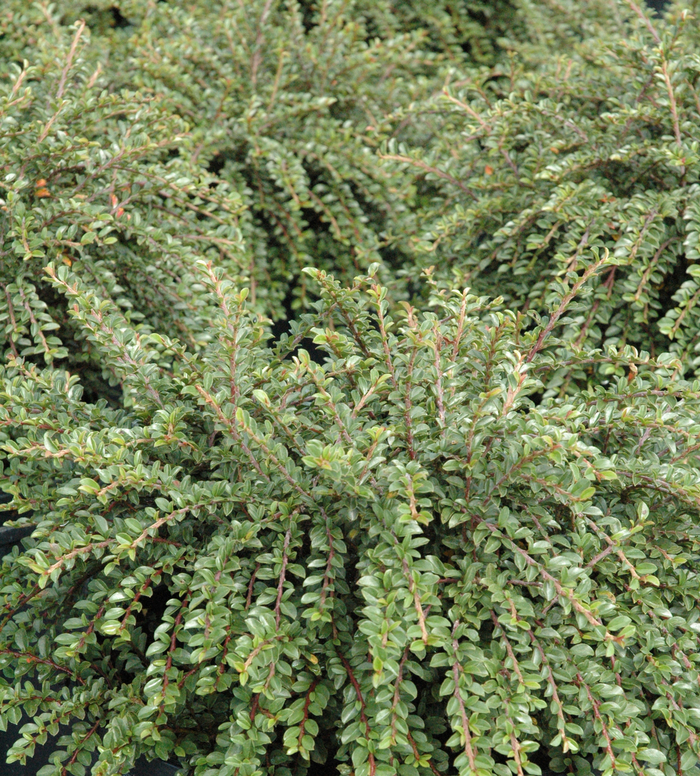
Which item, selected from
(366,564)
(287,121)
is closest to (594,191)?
(287,121)

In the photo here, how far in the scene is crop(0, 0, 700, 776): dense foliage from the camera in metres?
1.25

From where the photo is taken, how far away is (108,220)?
1909 millimetres

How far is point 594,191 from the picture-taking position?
211 cm

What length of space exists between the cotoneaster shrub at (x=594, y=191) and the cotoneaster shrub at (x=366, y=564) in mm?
551

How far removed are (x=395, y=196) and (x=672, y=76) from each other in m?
1.00

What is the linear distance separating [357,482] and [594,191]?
50.2 inches

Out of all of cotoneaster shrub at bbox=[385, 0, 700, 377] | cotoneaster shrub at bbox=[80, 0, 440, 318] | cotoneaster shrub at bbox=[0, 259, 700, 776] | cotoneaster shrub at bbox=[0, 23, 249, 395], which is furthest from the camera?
cotoneaster shrub at bbox=[80, 0, 440, 318]

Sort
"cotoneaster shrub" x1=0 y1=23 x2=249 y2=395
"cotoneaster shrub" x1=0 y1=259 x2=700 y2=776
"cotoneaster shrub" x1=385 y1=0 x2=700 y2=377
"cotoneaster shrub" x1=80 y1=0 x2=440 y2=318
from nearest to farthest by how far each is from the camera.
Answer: "cotoneaster shrub" x1=0 y1=259 x2=700 y2=776
"cotoneaster shrub" x1=0 y1=23 x2=249 y2=395
"cotoneaster shrub" x1=385 y1=0 x2=700 y2=377
"cotoneaster shrub" x1=80 y1=0 x2=440 y2=318

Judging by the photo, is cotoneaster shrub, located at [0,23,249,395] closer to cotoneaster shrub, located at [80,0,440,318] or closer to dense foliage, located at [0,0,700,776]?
dense foliage, located at [0,0,700,776]

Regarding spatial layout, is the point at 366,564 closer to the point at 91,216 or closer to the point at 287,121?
the point at 91,216

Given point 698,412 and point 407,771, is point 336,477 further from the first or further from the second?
point 698,412

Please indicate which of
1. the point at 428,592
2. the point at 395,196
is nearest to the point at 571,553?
the point at 428,592

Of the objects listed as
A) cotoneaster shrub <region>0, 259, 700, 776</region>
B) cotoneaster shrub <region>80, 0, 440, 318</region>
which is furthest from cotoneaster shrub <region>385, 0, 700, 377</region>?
cotoneaster shrub <region>0, 259, 700, 776</region>

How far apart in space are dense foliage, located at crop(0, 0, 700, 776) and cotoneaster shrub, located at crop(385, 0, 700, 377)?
0.04 ft
